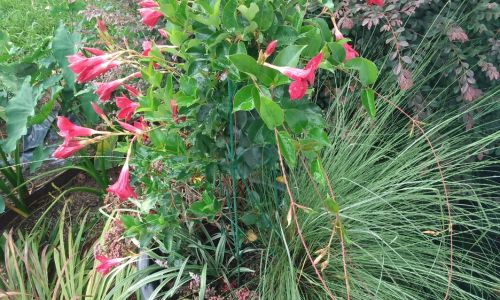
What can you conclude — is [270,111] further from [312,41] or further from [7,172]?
[7,172]

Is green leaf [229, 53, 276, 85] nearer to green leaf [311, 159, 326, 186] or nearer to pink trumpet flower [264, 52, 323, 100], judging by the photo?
pink trumpet flower [264, 52, 323, 100]

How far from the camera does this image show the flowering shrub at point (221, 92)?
82cm

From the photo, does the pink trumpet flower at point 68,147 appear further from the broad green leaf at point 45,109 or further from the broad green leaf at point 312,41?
the broad green leaf at point 45,109

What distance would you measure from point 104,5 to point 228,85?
1228 millimetres

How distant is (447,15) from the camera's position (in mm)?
1575

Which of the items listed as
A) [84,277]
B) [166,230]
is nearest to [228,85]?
[166,230]

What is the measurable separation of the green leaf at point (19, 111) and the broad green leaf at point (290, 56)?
1267 millimetres

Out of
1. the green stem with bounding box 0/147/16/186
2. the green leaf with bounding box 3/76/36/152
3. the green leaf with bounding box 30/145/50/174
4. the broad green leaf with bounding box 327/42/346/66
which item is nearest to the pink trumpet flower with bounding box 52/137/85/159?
the broad green leaf with bounding box 327/42/346/66

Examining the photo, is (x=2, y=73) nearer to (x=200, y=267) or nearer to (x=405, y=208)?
(x=200, y=267)

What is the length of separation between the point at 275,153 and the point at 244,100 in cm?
31

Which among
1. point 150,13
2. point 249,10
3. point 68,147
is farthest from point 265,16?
point 68,147

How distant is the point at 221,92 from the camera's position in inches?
40.8

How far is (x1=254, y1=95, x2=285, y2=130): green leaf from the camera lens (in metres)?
0.77

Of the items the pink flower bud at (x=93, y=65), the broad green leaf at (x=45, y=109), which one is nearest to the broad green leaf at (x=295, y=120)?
the pink flower bud at (x=93, y=65)
